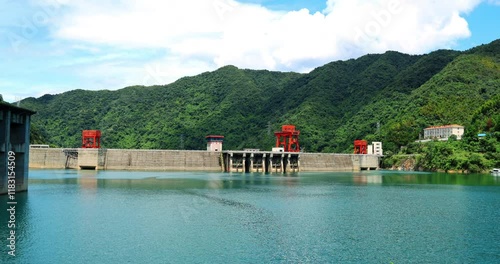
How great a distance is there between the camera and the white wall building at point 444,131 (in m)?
116

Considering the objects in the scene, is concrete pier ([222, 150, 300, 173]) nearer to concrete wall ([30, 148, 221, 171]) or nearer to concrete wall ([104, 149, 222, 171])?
concrete wall ([104, 149, 222, 171])

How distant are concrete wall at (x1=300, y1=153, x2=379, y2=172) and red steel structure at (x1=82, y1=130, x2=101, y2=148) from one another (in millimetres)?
46641

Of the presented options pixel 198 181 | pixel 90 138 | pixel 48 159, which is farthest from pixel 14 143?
pixel 90 138

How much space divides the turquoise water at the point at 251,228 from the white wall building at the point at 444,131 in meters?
69.0

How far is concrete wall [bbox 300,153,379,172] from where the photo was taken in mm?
115062

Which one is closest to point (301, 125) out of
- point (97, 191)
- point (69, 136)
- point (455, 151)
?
point (455, 151)

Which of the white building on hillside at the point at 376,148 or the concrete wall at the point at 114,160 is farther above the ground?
the white building on hillside at the point at 376,148

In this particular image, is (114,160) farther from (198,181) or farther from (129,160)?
(198,181)

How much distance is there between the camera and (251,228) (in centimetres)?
3250

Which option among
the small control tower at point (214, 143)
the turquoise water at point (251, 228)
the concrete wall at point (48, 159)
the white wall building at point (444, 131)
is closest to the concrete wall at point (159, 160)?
the small control tower at point (214, 143)

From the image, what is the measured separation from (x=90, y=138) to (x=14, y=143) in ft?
224

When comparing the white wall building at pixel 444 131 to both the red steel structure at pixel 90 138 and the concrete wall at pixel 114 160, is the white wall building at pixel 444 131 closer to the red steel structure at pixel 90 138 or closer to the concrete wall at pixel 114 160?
the concrete wall at pixel 114 160

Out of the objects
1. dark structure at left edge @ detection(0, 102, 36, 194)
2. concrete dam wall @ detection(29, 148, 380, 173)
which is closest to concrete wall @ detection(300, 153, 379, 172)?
concrete dam wall @ detection(29, 148, 380, 173)

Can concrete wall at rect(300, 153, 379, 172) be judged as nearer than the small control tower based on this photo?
No
